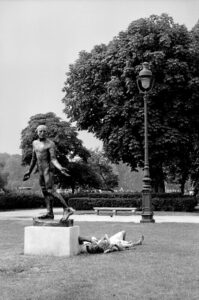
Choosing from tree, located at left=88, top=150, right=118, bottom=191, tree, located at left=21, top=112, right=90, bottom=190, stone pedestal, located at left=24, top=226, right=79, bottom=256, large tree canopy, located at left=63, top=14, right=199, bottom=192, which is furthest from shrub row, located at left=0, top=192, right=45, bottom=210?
stone pedestal, located at left=24, top=226, right=79, bottom=256

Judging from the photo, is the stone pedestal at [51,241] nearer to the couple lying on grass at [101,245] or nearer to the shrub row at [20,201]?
the couple lying on grass at [101,245]

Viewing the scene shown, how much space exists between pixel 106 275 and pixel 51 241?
2.51 m

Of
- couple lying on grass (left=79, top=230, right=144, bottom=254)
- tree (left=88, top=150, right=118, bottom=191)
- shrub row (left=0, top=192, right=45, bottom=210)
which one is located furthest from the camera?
tree (left=88, top=150, right=118, bottom=191)

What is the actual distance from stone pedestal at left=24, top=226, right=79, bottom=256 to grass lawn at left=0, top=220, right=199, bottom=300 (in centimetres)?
30

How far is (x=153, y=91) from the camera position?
99.3 feet

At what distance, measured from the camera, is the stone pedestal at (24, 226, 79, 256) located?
1008 cm

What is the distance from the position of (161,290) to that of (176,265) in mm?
2187

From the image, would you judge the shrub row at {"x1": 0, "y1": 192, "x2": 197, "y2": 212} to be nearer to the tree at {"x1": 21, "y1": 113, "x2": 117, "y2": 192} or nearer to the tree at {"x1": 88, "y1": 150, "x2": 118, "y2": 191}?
the tree at {"x1": 21, "y1": 113, "x2": 117, "y2": 192}

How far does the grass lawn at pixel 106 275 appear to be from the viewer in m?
6.60

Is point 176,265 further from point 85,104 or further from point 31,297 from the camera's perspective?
point 85,104

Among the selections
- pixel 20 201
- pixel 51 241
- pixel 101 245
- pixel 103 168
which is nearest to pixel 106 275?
pixel 51 241

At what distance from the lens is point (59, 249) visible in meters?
10.1

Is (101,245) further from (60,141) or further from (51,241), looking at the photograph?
(60,141)

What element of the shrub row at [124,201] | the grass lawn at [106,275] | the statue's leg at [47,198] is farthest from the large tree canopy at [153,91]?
the statue's leg at [47,198]
